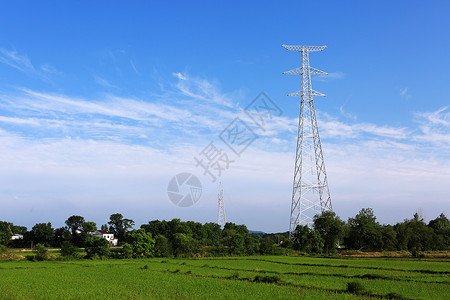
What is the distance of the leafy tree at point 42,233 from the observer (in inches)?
3460

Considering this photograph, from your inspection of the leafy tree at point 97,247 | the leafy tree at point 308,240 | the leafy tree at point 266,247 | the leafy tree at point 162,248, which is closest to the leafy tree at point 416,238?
the leafy tree at point 308,240

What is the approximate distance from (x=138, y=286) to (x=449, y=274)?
80.0 ft

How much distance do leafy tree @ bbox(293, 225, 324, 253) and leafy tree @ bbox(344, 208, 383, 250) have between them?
8.18m

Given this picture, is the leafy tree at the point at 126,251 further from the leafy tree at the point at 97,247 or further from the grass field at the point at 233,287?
the grass field at the point at 233,287

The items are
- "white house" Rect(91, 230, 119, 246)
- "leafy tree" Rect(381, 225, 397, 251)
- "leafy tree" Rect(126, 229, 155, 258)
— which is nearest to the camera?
"leafy tree" Rect(126, 229, 155, 258)

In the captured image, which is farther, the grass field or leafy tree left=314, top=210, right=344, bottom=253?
leafy tree left=314, top=210, right=344, bottom=253

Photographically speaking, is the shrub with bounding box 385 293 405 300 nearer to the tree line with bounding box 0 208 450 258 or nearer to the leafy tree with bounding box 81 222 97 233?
the tree line with bounding box 0 208 450 258

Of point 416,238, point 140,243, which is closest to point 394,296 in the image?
point 140,243

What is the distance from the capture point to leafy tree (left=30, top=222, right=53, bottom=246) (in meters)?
87.9

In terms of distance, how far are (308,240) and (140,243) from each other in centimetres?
2903

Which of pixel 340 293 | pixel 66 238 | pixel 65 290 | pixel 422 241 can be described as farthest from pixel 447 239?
pixel 66 238

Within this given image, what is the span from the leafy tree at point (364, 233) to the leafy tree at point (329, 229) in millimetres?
4560

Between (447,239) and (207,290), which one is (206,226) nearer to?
(447,239)

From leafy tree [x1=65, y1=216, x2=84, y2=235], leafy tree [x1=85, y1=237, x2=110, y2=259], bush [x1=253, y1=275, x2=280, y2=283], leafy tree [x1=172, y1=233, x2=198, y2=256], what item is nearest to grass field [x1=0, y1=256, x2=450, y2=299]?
bush [x1=253, y1=275, x2=280, y2=283]
